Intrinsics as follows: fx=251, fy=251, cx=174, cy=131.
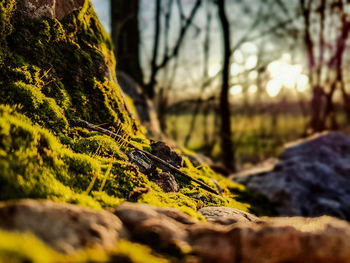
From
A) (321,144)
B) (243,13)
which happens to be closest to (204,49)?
(243,13)

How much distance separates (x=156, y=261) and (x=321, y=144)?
10644 mm

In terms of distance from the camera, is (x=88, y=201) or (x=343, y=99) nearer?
(x=88, y=201)

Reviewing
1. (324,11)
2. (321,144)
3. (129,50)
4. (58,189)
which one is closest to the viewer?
(58,189)

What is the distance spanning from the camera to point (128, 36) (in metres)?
11.7

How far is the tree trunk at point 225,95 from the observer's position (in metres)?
11.5

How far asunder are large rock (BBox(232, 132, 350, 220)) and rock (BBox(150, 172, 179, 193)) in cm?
487

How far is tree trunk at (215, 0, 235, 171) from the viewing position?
11492 millimetres

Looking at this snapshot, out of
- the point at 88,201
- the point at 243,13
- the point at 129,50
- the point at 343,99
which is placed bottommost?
the point at 88,201

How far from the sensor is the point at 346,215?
24.5ft

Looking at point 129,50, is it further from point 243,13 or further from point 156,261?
point 156,261

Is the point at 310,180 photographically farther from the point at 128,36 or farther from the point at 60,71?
the point at 128,36

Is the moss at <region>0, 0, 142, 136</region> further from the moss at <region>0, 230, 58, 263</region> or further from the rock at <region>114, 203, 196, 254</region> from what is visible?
the moss at <region>0, 230, 58, 263</region>

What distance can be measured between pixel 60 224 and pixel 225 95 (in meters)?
10.9

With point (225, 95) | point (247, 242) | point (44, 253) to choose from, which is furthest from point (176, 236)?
point (225, 95)
